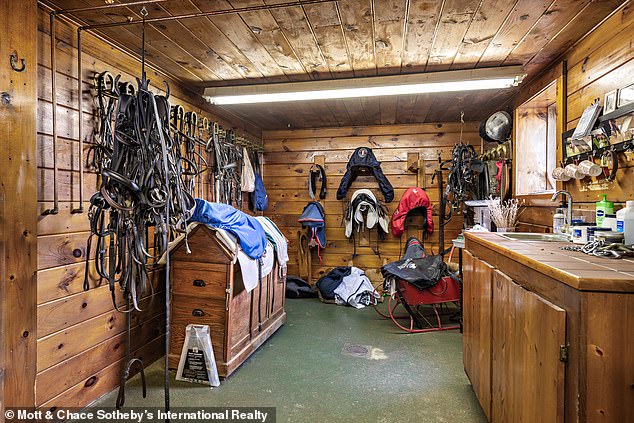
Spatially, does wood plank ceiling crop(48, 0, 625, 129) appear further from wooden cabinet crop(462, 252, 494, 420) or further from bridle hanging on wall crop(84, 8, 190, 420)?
wooden cabinet crop(462, 252, 494, 420)

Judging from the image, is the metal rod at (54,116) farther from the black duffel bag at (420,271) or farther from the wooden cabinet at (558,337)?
the black duffel bag at (420,271)

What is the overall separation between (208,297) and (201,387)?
0.62m

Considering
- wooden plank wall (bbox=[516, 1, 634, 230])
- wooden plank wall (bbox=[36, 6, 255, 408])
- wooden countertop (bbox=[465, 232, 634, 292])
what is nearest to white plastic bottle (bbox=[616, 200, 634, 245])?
wooden countertop (bbox=[465, 232, 634, 292])

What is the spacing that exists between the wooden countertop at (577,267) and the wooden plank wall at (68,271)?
7.92 ft

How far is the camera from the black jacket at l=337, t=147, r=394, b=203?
16.3 ft

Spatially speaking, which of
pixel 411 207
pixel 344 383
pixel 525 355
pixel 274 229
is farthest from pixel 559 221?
pixel 274 229

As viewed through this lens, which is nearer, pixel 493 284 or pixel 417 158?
pixel 493 284

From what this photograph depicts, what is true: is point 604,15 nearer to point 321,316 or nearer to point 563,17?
point 563,17

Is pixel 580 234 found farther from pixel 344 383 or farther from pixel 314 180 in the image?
pixel 314 180

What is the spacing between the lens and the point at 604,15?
7.02ft

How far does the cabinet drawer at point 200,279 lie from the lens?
2.63 metres

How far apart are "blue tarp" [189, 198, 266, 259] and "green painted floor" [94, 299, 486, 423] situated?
0.94 m

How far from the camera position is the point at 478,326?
2.10 metres

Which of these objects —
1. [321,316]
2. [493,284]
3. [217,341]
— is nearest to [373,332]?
[321,316]
